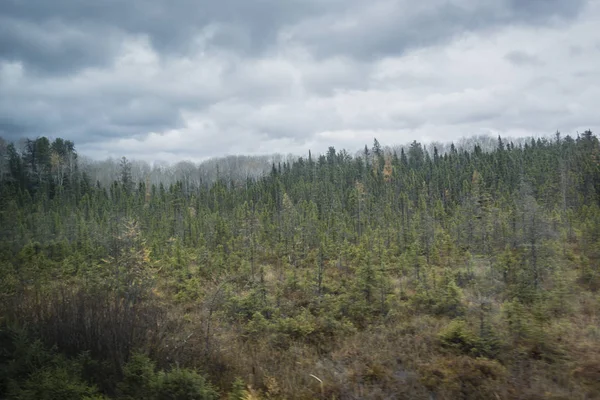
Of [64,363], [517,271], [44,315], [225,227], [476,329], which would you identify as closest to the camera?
[64,363]

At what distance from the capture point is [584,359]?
739cm

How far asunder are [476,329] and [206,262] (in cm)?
2711

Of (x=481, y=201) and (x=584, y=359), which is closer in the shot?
(x=584, y=359)

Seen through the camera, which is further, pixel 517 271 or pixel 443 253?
pixel 443 253

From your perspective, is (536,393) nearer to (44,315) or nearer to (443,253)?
(44,315)

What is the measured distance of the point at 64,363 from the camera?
646 centimetres

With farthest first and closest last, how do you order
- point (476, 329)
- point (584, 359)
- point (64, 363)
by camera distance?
point (476, 329), point (584, 359), point (64, 363)

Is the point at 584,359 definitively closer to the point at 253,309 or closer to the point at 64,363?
the point at 64,363

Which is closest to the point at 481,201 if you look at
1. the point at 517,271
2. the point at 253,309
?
the point at 517,271

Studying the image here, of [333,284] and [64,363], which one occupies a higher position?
[64,363]

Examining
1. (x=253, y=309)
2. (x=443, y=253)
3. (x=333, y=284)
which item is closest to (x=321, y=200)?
(x=443, y=253)

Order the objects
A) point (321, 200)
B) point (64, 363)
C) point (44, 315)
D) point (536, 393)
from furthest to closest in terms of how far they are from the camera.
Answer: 1. point (321, 200)
2. point (44, 315)
3. point (64, 363)
4. point (536, 393)

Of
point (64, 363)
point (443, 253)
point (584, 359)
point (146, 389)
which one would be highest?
point (64, 363)

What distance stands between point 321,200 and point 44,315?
57393 millimetres
